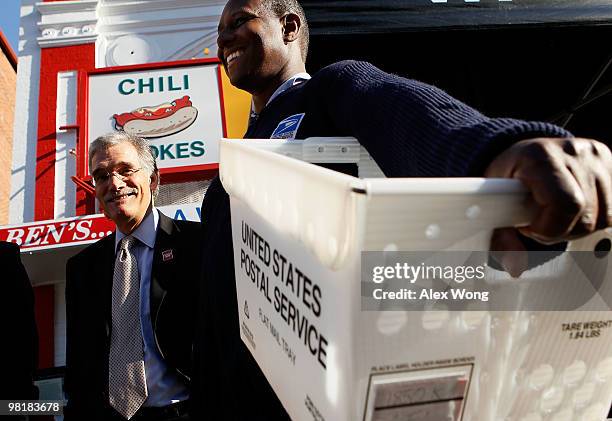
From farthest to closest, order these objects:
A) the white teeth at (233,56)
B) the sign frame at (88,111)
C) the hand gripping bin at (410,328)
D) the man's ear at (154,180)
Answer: the sign frame at (88,111) < the man's ear at (154,180) < the white teeth at (233,56) < the hand gripping bin at (410,328)

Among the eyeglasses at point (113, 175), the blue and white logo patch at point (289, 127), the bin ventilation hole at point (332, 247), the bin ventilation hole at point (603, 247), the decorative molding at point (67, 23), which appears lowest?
the eyeglasses at point (113, 175)

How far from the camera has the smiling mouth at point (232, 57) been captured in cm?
129

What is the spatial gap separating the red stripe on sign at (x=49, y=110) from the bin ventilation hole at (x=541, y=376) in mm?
5309

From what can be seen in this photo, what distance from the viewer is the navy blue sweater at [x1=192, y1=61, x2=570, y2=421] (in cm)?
49

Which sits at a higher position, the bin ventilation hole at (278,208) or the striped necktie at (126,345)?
the bin ventilation hole at (278,208)

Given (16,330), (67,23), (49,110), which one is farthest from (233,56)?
(67,23)

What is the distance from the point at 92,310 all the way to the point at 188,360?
1.45 ft

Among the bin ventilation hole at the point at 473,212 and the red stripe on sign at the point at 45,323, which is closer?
the bin ventilation hole at the point at 473,212

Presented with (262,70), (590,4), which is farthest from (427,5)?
(262,70)

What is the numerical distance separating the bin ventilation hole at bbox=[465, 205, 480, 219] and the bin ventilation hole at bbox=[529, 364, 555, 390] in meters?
0.19

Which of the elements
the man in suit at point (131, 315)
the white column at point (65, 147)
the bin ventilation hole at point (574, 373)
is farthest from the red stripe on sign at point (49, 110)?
the bin ventilation hole at point (574, 373)

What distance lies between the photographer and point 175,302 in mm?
1943

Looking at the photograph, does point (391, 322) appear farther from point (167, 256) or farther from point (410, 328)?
point (167, 256)

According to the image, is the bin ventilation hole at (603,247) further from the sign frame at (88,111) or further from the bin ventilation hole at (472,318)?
the sign frame at (88,111)
